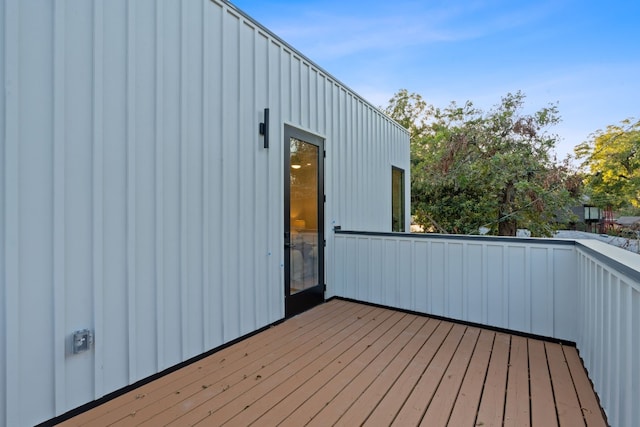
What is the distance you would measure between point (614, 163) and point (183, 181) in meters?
18.9

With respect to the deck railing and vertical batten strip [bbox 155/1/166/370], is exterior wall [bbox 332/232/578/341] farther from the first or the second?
vertical batten strip [bbox 155/1/166/370]

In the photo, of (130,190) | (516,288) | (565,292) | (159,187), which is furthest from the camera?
(516,288)

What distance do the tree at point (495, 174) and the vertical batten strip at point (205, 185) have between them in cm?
787

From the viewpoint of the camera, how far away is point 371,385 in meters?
1.91

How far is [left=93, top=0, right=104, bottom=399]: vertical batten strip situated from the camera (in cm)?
168

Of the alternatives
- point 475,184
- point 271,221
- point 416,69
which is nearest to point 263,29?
point 271,221

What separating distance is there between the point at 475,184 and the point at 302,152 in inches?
274

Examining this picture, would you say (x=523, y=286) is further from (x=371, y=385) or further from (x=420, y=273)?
(x=371, y=385)

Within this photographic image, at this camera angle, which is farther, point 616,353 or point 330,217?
point 330,217

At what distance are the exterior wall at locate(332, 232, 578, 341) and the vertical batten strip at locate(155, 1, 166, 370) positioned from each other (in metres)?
2.33

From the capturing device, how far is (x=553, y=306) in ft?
8.52

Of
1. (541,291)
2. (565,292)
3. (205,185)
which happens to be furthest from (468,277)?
(205,185)

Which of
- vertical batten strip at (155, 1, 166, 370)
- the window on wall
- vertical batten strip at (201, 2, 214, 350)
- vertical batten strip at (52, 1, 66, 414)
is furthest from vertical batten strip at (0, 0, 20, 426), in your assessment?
the window on wall

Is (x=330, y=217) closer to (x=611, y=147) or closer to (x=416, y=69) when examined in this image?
(x=416, y=69)
